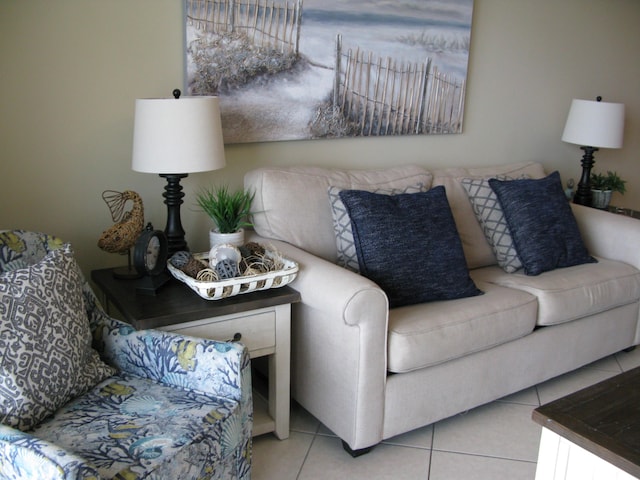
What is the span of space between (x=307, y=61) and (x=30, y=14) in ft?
3.60

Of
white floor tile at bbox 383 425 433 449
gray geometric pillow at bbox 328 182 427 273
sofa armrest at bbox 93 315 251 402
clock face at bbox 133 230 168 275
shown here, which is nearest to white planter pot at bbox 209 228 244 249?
clock face at bbox 133 230 168 275

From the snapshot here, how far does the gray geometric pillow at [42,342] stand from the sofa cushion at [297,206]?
2.93 ft

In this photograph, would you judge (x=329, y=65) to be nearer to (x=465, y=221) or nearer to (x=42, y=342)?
(x=465, y=221)

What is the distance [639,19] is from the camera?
157 inches

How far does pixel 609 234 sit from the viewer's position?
3.13 m

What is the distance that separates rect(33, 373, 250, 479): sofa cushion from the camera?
1.48m

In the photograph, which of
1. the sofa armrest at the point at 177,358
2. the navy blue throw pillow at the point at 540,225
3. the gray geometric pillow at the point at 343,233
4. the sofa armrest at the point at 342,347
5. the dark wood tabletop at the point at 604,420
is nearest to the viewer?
the dark wood tabletop at the point at 604,420

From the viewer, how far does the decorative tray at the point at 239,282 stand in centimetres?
202

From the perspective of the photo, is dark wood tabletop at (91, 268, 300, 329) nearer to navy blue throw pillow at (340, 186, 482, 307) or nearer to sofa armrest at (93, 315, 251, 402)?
sofa armrest at (93, 315, 251, 402)

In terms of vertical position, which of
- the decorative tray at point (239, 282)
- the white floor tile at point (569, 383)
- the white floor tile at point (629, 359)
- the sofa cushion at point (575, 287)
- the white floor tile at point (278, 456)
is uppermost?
the decorative tray at point (239, 282)

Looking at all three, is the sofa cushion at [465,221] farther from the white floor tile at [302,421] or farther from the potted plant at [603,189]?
the white floor tile at [302,421]

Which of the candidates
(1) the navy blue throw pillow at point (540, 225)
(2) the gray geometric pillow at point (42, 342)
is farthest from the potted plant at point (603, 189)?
(2) the gray geometric pillow at point (42, 342)

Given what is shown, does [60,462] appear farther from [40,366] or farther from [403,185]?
[403,185]

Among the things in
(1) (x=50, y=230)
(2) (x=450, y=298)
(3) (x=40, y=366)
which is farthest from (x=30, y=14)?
(2) (x=450, y=298)
